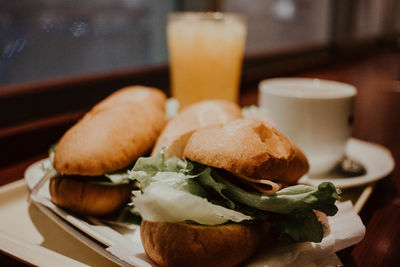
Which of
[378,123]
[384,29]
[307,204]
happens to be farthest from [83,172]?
[384,29]

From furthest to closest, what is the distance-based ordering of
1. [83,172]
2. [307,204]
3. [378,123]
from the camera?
[378,123] < [83,172] < [307,204]

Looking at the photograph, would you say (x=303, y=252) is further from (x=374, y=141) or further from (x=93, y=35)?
(x=93, y=35)

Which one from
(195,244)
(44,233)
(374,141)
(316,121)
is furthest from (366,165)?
(44,233)

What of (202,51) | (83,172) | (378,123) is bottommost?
(378,123)

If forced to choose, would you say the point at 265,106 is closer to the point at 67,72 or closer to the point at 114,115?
the point at 114,115

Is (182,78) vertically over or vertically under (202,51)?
under

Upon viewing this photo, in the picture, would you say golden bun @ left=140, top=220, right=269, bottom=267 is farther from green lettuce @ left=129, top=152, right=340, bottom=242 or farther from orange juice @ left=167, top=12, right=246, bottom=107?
orange juice @ left=167, top=12, right=246, bottom=107

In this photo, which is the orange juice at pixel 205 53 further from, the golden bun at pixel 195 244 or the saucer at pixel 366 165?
the golden bun at pixel 195 244

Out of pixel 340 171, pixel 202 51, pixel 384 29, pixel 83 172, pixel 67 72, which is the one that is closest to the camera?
pixel 83 172
